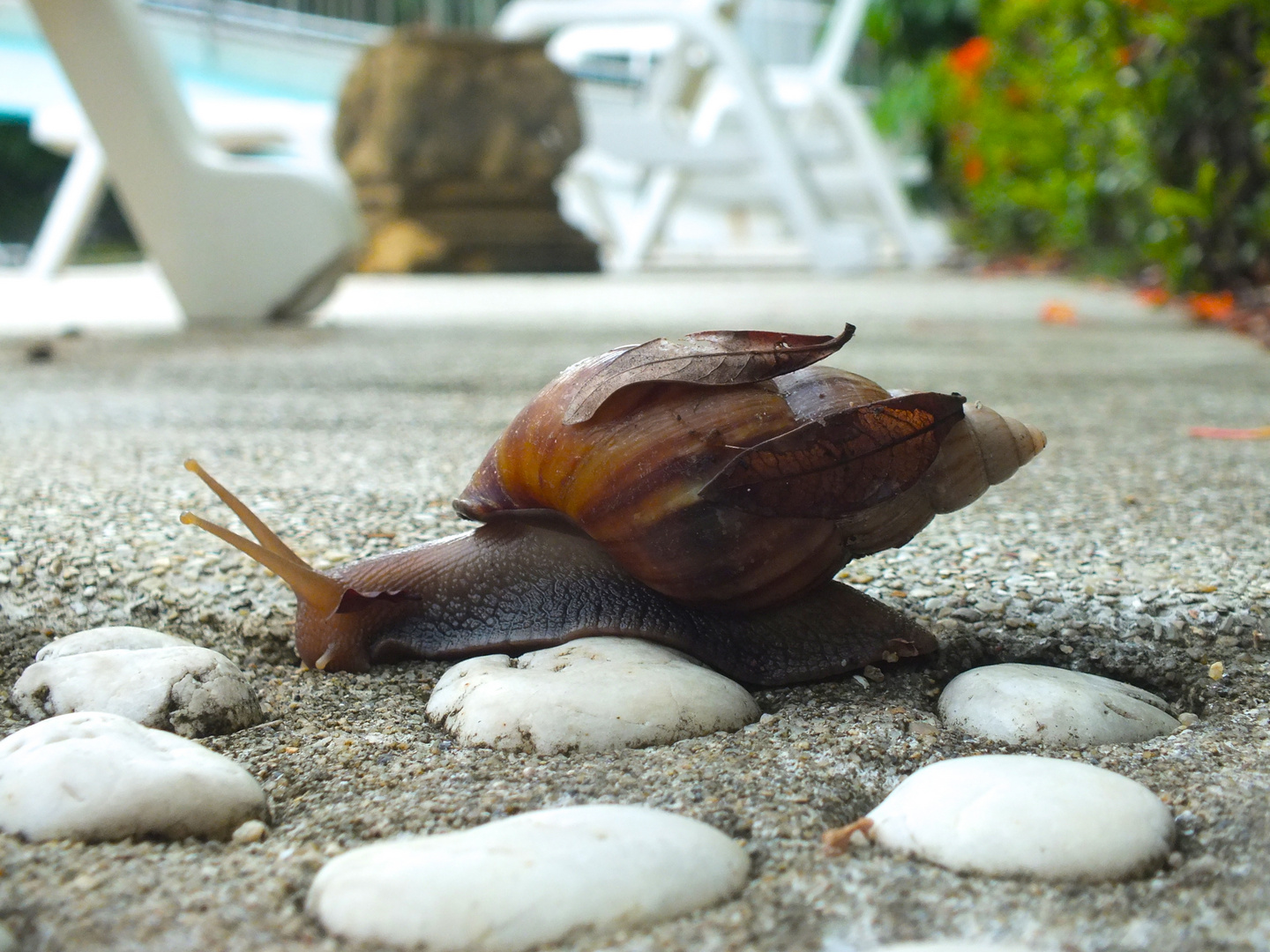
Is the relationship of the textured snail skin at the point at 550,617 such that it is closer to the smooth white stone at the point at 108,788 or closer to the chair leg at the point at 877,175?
the smooth white stone at the point at 108,788

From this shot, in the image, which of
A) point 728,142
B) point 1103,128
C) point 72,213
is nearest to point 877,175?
point 728,142

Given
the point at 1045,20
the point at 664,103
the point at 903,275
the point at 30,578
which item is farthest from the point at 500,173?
the point at 30,578

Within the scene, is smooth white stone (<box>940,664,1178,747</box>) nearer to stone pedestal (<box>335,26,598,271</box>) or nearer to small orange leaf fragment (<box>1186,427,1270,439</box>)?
small orange leaf fragment (<box>1186,427,1270,439</box>)

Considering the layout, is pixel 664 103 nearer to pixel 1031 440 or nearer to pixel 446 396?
pixel 446 396

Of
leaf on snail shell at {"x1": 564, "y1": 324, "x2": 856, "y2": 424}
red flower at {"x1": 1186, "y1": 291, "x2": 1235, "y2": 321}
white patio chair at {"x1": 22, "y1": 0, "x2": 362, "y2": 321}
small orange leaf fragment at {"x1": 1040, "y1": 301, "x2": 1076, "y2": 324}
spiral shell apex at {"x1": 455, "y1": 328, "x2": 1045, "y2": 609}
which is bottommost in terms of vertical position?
small orange leaf fragment at {"x1": 1040, "y1": 301, "x2": 1076, "y2": 324}

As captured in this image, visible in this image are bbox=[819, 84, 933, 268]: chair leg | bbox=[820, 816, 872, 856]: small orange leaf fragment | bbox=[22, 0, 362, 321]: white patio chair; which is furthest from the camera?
bbox=[819, 84, 933, 268]: chair leg

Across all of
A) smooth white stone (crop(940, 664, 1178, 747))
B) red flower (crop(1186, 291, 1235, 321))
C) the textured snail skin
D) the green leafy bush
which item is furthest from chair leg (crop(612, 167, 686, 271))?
smooth white stone (crop(940, 664, 1178, 747))

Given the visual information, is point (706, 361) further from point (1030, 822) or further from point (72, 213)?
point (72, 213)

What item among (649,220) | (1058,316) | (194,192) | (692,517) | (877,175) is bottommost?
(649,220)
